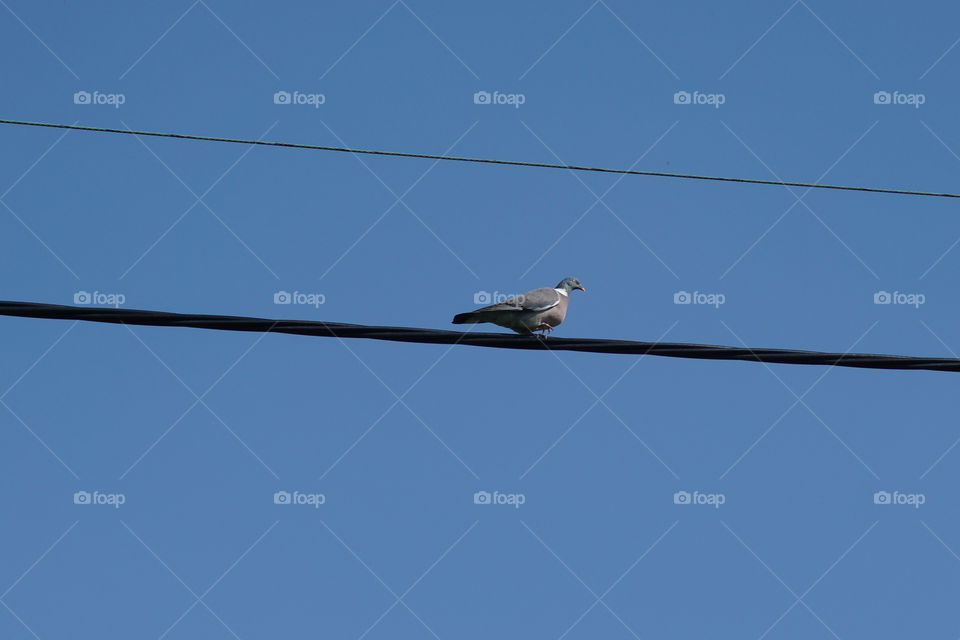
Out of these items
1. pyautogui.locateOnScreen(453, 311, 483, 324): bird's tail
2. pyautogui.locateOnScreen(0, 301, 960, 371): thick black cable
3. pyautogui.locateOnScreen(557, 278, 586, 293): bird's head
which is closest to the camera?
pyautogui.locateOnScreen(0, 301, 960, 371): thick black cable

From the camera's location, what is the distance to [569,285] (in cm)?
1210

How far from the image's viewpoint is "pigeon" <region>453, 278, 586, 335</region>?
33.0 ft

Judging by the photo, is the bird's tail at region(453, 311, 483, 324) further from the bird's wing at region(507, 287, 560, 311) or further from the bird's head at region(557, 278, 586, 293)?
the bird's head at region(557, 278, 586, 293)

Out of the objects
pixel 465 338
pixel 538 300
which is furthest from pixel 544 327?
pixel 465 338

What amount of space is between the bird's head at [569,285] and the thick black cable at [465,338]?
3926 mm

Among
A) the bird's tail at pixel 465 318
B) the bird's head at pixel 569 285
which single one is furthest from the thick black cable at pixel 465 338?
the bird's head at pixel 569 285

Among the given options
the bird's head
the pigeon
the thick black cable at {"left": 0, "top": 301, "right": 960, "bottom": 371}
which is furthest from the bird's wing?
the thick black cable at {"left": 0, "top": 301, "right": 960, "bottom": 371}

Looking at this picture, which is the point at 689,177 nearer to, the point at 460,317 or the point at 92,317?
the point at 460,317

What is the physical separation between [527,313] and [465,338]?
2.69 meters

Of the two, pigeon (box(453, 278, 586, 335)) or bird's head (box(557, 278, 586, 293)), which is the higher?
bird's head (box(557, 278, 586, 293))

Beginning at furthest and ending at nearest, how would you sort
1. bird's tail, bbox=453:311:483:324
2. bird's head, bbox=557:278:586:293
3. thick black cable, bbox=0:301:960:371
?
bird's head, bbox=557:278:586:293
bird's tail, bbox=453:311:483:324
thick black cable, bbox=0:301:960:371

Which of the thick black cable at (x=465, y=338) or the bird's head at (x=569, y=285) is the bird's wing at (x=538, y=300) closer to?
the bird's head at (x=569, y=285)

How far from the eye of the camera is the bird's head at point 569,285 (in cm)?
1199

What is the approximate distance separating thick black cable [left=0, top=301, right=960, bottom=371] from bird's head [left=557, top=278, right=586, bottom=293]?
12.9ft
